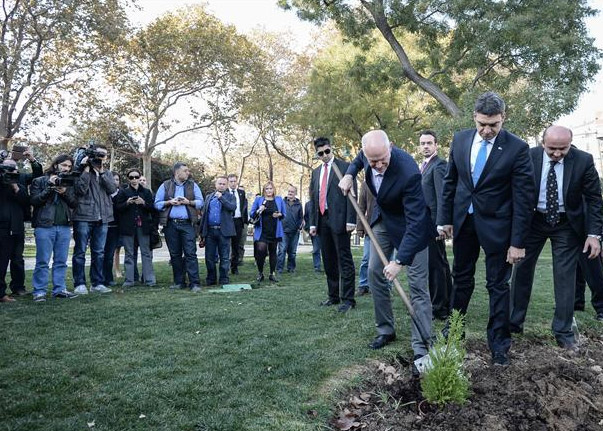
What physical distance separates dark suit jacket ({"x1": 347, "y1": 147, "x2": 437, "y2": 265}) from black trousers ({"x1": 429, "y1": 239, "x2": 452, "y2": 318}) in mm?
1702

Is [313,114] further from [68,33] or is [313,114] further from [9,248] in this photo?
[9,248]

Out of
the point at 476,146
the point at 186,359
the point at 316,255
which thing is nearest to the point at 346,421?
the point at 186,359

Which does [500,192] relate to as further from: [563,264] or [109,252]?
[109,252]

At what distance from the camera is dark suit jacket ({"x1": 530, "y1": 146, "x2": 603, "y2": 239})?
5.11 meters

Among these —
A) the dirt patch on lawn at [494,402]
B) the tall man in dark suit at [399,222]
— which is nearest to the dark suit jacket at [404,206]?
the tall man in dark suit at [399,222]

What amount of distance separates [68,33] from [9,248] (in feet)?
52.2

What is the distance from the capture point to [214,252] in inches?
394

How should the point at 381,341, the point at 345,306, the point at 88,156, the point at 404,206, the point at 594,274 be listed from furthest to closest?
the point at 88,156
the point at 345,306
the point at 594,274
the point at 381,341
the point at 404,206

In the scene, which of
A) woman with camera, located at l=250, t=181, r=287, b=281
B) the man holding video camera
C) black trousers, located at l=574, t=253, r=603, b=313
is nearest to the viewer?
black trousers, located at l=574, t=253, r=603, b=313

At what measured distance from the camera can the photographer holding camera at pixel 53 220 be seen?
7.61m

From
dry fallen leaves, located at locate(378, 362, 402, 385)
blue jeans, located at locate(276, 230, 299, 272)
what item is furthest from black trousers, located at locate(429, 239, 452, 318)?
blue jeans, located at locate(276, 230, 299, 272)

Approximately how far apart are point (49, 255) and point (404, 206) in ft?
18.6

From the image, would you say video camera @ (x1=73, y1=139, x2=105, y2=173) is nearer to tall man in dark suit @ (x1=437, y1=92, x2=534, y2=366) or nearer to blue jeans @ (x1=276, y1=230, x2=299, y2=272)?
blue jeans @ (x1=276, y1=230, x2=299, y2=272)

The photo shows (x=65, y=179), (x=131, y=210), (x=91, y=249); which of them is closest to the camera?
(x=65, y=179)
